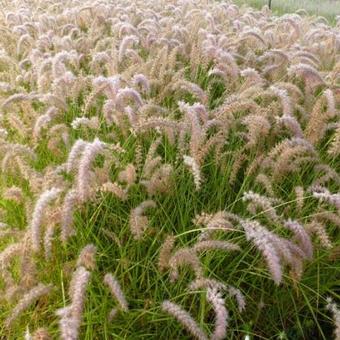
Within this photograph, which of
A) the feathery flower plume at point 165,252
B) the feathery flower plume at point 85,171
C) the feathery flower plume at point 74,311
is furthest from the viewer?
the feathery flower plume at point 165,252

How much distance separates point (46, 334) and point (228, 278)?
93cm

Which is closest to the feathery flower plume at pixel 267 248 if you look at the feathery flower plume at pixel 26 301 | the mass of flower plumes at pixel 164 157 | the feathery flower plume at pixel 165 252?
the mass of flower plumes at pixel 164 157

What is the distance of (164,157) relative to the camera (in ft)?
10.0

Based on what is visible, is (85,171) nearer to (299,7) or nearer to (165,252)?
(165,252)

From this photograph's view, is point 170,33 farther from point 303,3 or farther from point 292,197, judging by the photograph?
point 303,3

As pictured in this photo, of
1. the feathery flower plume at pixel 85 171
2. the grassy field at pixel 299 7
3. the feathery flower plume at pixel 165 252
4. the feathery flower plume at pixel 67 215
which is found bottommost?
the grassy field at pixel 299 7

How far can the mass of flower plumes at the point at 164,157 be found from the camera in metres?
1.83

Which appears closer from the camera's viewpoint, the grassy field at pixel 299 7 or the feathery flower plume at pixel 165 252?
the feathery flower plume at pixel 165 252

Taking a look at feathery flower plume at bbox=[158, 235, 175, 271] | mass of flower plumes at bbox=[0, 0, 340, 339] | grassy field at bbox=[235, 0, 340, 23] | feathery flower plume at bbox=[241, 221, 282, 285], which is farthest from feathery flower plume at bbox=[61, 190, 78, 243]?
grassy field at bbox=[235, 0, 340, 23]

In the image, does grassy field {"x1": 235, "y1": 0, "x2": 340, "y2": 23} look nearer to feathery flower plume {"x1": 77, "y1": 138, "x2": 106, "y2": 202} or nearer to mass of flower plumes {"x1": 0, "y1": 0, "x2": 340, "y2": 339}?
mass of flower plumes {"x1": 0, "y1": 0, "x2": 340, "y2": 339}

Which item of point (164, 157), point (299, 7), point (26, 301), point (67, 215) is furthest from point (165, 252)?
point (299, 7)

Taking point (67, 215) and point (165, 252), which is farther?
point (165, 252)

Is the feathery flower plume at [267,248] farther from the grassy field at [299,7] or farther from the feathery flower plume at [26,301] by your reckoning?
the grassy field at [299,7]

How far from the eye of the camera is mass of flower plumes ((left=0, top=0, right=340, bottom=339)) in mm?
1825
